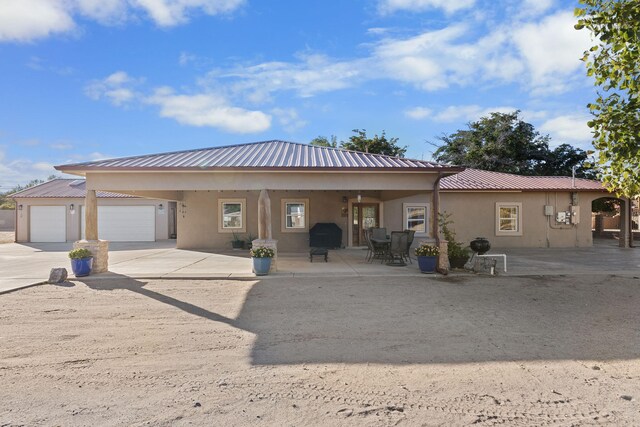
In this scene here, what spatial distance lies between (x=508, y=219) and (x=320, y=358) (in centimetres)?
1476

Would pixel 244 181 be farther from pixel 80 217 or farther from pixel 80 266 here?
pixel 80 217

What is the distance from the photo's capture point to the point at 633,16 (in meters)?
4.91

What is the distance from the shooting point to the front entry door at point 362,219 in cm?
1612

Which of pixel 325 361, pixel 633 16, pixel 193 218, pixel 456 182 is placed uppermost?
pixel 633 16

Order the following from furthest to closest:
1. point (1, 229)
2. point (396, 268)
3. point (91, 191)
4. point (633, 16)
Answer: point (1, 229) < point (396, 268) < point (91, 191) < point (633, 16)

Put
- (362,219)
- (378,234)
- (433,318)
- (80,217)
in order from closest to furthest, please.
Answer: (433,318) < (378,234) < (362,219) < (80,217)

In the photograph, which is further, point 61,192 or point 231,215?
point 61,192

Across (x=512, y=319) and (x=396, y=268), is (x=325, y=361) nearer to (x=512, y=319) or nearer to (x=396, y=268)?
(x=512, y=319)

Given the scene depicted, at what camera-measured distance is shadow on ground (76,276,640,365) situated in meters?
4.33

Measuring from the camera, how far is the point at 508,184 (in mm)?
16594

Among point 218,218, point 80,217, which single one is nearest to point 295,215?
point 218,218

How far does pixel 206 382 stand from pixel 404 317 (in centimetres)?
326

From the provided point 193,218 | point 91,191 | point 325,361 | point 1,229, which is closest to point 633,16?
point 325,361

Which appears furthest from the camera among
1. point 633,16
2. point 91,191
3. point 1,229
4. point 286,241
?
point 1,229
